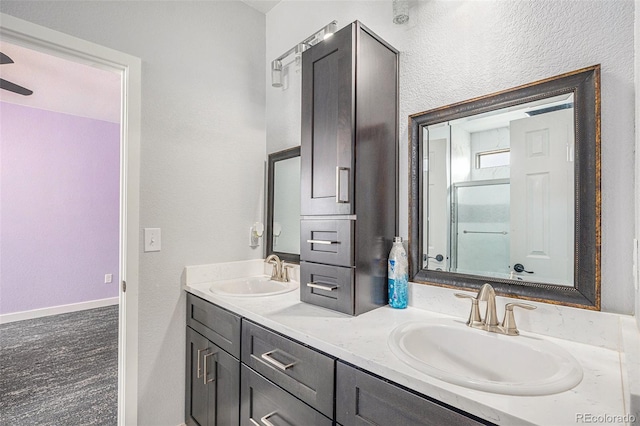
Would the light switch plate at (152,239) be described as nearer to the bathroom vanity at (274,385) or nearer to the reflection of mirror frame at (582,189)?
the bathroom vanity at (274,385)

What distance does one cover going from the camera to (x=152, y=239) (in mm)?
1719

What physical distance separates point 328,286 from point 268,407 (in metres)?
0.52

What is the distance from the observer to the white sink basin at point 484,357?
2.34 ft

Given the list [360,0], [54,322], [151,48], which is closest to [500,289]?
[360,0]

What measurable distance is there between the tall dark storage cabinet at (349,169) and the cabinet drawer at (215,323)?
37 centimetres

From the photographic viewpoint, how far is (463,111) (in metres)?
1.27

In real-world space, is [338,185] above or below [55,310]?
above

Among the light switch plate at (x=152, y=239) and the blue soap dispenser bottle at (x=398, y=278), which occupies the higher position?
the light switch plate at (x=152, y=239)

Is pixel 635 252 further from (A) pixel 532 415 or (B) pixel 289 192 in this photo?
(B) pixel 289 192

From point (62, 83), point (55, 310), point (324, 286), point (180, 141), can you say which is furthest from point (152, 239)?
point (55, 310)

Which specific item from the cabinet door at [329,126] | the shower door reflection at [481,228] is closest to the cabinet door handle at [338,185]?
the cabinet door at [329,126]

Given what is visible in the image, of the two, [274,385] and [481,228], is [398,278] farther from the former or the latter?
[274,385]

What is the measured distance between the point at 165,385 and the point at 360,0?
238 cm
